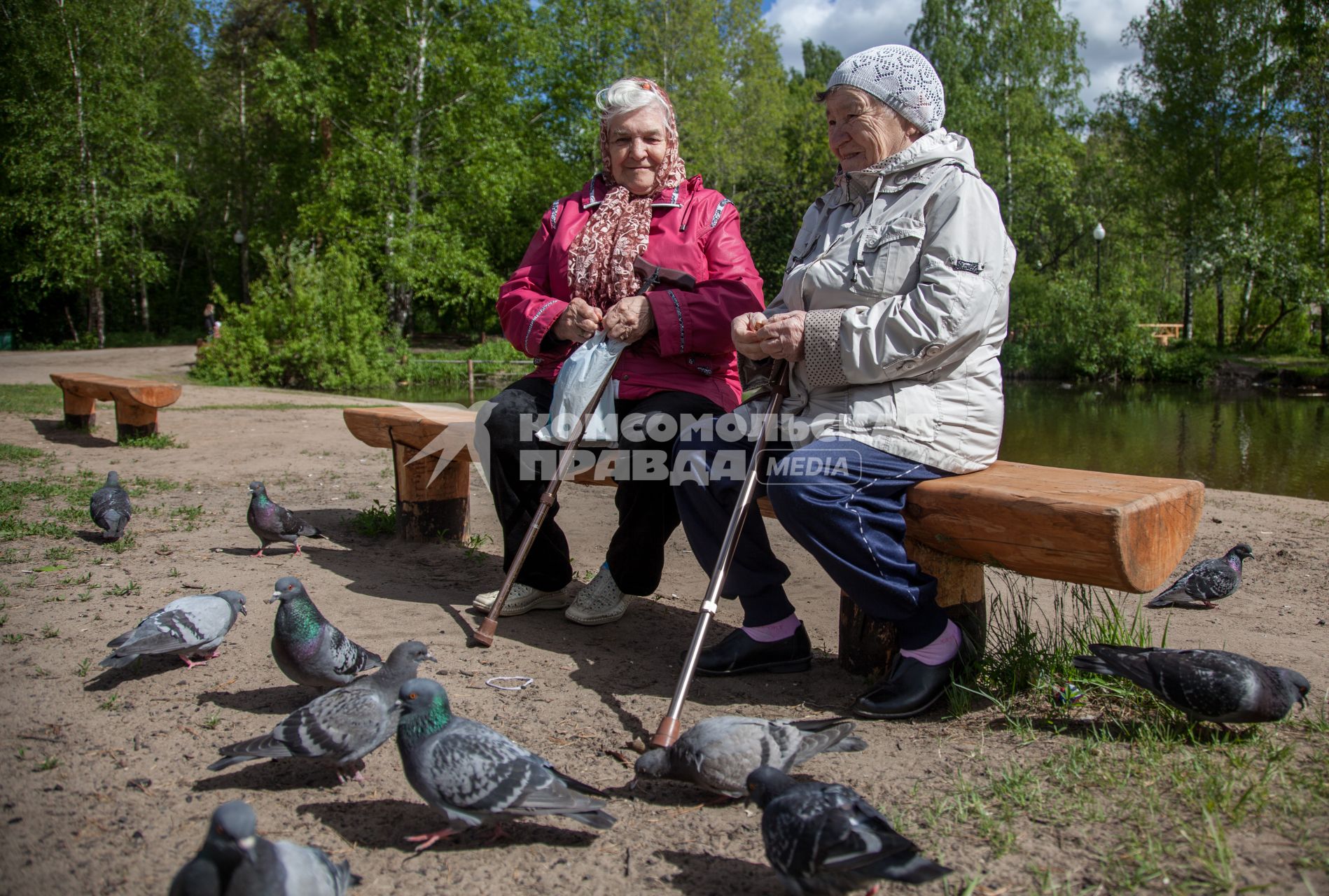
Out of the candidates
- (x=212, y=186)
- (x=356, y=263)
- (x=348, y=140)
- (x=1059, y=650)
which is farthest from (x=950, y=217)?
(x=212, y=186)

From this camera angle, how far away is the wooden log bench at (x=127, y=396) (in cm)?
827

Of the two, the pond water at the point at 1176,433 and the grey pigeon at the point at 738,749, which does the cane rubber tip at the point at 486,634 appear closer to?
the grey pigeon at the point at 738,749

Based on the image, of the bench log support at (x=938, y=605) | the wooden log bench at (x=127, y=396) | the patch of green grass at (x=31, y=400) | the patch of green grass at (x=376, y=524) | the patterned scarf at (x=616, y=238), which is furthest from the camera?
the patch of green grass at (x=31, y=400)

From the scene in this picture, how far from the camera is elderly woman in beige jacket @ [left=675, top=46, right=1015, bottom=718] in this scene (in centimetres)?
283

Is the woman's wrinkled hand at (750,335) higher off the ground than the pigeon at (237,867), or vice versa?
the woman's wrinkled hand at (750,335)

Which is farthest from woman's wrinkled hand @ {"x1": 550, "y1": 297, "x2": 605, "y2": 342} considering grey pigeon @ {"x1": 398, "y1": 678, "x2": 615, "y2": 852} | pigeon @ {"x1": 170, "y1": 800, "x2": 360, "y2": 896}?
pigeon @ {"x1": 170, "y1": 800, "x2": 360, "y2": 896}

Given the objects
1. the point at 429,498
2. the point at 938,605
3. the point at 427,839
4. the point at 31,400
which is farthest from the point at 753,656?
the point at 31,400

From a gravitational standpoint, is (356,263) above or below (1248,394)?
above

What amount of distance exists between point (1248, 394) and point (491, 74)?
761 inches

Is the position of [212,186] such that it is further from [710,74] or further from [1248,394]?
[1248,394]

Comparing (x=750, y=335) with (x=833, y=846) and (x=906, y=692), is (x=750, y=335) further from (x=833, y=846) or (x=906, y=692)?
(x=833, y=846)

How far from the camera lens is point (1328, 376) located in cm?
2111

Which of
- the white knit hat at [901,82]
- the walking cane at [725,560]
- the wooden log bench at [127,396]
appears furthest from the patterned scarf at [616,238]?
the wooden log bench at [127,396]

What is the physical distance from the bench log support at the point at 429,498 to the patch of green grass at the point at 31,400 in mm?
6682
